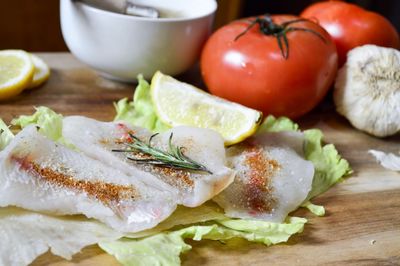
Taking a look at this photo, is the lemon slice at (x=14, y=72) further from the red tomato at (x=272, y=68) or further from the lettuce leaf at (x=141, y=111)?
the red tomato at (x=272, y=68)

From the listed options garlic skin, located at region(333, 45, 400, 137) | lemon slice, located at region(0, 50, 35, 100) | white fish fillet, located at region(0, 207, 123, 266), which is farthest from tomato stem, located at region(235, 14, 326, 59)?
white fish fillet, located at region(0, 207, 123, 266)

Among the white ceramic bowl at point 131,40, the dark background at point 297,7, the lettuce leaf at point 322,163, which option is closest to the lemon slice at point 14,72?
the white ceramic bowl at point 131,40

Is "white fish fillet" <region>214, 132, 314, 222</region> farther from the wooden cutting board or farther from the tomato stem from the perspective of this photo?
the tomato stem

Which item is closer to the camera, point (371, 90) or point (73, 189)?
point (73, 189)

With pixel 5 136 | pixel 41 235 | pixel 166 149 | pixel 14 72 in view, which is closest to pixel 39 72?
pixel 14 72

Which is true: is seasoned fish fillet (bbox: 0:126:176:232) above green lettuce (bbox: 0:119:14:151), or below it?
above

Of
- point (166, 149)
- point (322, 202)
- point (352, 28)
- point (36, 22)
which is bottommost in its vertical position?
point (36, 22)

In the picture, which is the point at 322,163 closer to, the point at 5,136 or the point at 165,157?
the point at 165,157
